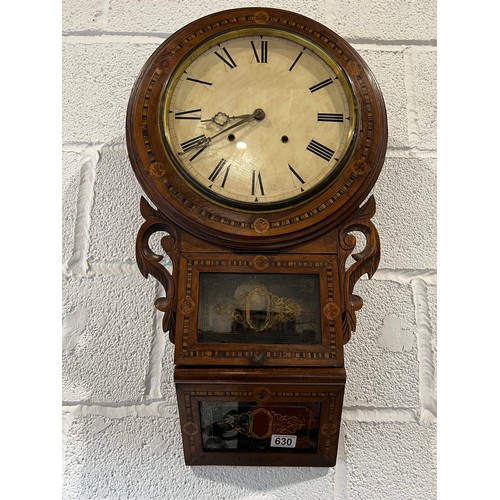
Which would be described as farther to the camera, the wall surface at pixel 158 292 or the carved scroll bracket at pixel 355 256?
the wall surface at pixel 158 292

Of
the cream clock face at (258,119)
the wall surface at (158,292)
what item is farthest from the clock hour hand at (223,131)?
the wall surface at (158,292)

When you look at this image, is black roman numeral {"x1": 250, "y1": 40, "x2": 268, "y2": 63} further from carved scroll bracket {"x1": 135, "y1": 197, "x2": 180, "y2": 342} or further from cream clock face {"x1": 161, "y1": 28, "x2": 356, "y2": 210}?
carved scroll bracket {"x1": 135, "y1": 197, "x2": 180, "y2": 342}

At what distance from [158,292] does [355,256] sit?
1.13ft

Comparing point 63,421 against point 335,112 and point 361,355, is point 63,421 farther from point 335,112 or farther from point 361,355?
point 335,112

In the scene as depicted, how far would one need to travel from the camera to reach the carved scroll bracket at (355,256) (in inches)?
29.9

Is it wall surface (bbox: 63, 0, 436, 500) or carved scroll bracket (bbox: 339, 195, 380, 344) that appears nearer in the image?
carved scroll bracket (bbox: 339, 195, 380, 344)

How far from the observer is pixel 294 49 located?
84 cm

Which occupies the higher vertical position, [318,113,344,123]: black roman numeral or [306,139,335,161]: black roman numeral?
[318,113,344,123]: black roman numeral

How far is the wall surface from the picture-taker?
86 centimetres

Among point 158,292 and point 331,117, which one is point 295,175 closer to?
point 331,117


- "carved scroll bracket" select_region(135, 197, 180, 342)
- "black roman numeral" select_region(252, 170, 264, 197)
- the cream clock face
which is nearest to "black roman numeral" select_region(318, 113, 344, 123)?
the cream clock face

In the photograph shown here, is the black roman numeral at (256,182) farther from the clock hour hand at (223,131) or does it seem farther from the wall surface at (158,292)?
the wall surface at (158,292)
